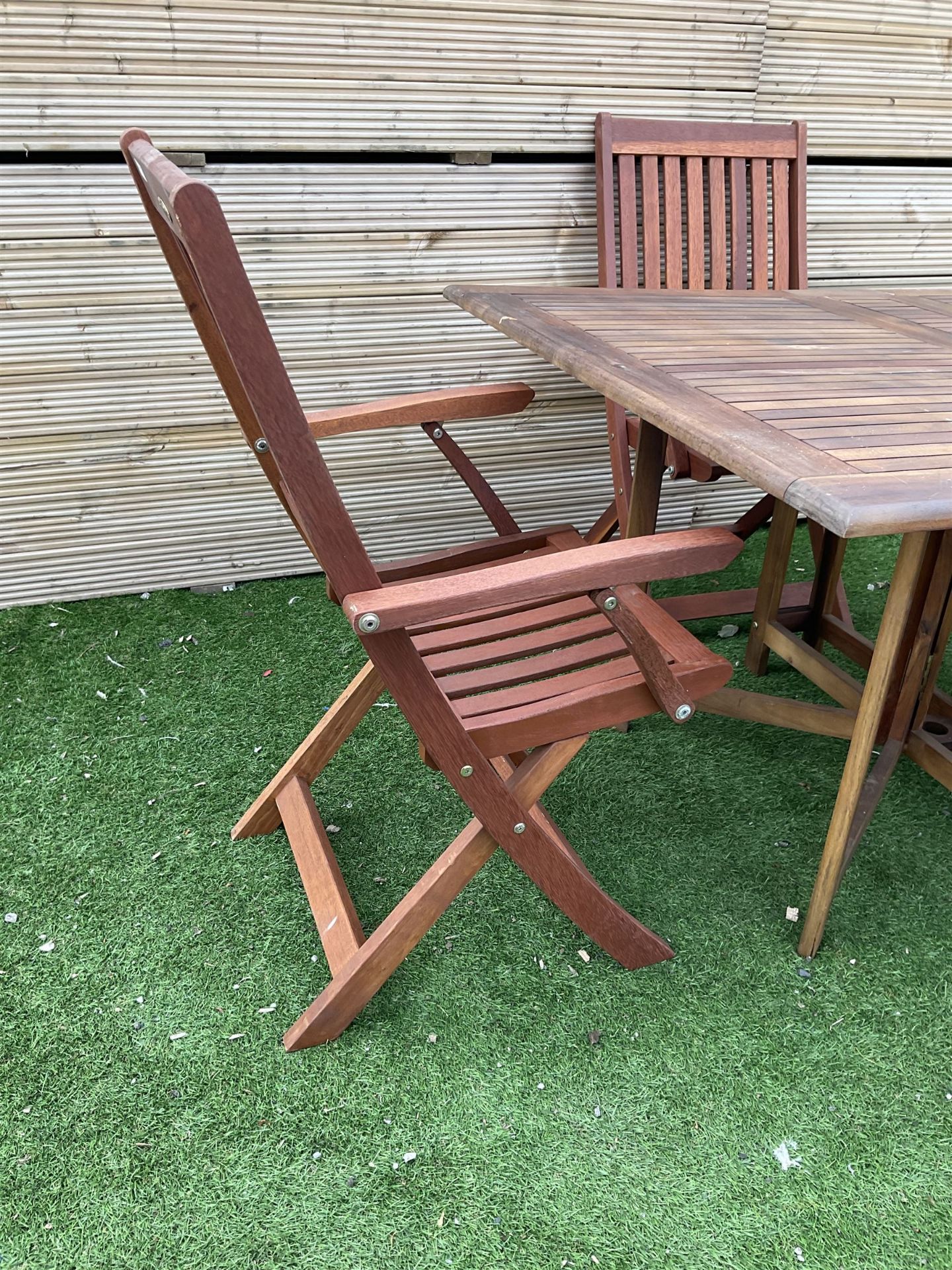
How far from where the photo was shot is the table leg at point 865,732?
153cm

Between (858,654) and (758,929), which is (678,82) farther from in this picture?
(758,929)

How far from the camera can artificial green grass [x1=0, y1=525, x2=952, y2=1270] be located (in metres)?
1.35

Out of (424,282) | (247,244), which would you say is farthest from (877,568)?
(247,244)

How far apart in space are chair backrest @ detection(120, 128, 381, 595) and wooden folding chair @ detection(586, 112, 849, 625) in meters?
1.47

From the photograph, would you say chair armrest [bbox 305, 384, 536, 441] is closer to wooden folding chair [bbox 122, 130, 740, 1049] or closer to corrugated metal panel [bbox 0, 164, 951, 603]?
wooden folding chair [bbox 122, 130, 740, 1049]

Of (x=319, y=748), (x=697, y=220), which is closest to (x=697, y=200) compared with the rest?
(x=697, y=220)

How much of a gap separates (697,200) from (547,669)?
186 centimetres

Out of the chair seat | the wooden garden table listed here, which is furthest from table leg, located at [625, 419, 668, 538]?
the chair seat

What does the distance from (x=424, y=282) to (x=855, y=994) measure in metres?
2.21

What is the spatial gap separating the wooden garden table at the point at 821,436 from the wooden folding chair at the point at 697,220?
13.0 inches

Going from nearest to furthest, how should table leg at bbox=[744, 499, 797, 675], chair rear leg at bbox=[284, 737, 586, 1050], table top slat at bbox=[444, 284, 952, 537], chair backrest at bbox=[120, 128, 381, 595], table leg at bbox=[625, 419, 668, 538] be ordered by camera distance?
chair backrest at bbox=[120, 128, 381, 595]
table top slat at bbox=[444, 284, 952, 537]
chair rear leg at bbox=[284, 737, 586, 1050]
table leg at bbox=[625, 419, 668, 538]
table leg at bbox=[744, 499, 797, 675]

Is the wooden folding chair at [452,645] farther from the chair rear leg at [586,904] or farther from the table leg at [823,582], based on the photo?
the table leg at [823,582]

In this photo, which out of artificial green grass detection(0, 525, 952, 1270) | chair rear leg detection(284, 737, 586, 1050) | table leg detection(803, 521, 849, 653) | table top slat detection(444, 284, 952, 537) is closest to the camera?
table top slat detection(444, 284, 952, 537)

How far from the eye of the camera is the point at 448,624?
5.56ft
